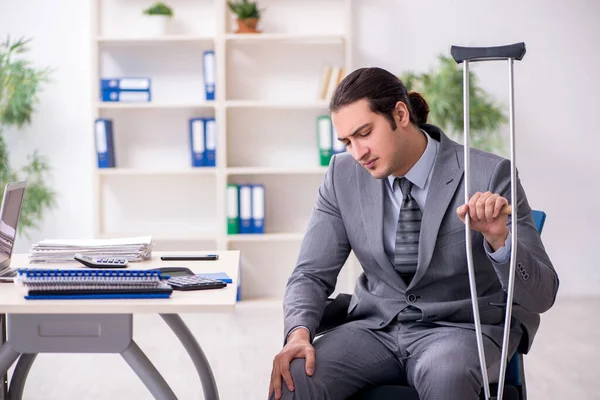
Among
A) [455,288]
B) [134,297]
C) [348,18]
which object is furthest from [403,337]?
[348,18]

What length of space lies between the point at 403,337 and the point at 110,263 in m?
0.80

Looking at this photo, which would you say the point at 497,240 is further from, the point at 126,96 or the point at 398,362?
the point at 126,96

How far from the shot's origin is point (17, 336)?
72.6 inches

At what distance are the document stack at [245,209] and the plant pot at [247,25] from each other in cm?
91

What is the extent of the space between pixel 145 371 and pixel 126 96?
3.05 meters

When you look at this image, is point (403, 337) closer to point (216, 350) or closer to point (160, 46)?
point (216, 350)

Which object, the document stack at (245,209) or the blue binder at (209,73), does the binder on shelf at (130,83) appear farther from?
the document stack at (245,209)

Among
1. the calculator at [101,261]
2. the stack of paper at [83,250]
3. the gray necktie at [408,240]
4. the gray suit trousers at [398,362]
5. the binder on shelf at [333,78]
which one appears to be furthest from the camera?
the binder on shelf at [333,78]

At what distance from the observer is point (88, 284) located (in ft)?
5.98

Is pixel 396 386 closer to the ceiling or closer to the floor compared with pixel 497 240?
closer to the floor

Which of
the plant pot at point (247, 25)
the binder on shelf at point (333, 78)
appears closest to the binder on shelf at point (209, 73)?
the plant pot at point (247, 25)

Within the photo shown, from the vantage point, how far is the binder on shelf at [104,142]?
4676 millimetres

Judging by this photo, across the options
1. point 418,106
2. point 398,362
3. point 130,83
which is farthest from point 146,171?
point 398,362

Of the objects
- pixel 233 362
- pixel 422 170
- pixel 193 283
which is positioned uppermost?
pixel 422 170
